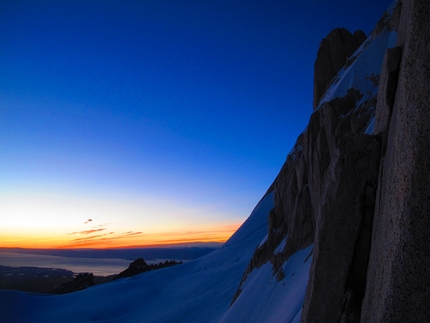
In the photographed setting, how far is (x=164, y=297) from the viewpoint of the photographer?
53.8 meters

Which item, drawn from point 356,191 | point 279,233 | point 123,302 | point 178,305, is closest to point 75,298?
point 123,302

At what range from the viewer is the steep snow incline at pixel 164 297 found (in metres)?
41.8

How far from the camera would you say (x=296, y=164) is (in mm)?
28797

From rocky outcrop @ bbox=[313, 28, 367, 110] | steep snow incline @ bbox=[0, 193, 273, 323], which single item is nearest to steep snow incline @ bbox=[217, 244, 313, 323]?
steep snow incline @ bbox=[0, 193, 273, 323]

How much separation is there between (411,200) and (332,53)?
36604 millimetres

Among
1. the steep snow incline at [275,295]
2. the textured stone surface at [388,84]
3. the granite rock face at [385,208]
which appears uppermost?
the textured stone surface at [388,84]

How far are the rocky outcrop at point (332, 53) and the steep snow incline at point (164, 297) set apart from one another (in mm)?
25939

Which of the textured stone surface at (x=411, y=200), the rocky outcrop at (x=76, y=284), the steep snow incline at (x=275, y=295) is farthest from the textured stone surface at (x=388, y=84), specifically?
the rocky outcrop at (x=76, y=284)

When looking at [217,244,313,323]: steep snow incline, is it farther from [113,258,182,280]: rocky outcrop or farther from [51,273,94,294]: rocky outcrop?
[51,273,94,294]: rocky outcrop

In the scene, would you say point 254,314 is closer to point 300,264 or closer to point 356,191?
point 300,264

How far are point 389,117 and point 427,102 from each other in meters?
2.37

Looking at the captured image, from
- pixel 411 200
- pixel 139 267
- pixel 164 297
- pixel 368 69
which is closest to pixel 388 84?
pixel 411 200

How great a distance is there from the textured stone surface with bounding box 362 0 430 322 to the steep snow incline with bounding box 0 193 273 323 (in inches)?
1269

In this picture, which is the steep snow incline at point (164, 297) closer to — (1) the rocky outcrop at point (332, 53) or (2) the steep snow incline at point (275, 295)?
(2) the steep snow incline at point (275, 295)
